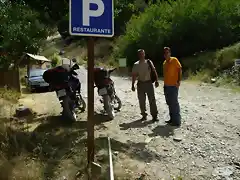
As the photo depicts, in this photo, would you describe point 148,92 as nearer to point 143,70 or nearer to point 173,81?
point 143,70

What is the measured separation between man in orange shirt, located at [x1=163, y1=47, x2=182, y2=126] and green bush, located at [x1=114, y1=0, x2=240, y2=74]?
17.5 m

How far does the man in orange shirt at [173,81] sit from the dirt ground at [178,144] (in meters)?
0.32

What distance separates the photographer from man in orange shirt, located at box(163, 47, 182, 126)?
8.08 metres

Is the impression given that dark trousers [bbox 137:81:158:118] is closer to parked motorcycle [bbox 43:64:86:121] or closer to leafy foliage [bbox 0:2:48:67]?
parked motorcycle [bbox 43:64:86:121]

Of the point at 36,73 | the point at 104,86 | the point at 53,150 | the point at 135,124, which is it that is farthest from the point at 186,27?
the point at 53,150

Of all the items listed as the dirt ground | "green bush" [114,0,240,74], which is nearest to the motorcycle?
the dirt ground

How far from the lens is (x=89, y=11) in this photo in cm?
461

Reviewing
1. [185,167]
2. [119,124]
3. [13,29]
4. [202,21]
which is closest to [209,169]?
[185,167]

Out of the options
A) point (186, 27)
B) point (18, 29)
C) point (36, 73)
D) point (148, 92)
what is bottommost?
point (36, 73)

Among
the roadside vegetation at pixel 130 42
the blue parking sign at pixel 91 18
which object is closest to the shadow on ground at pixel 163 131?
the roadside vegetation at pixel 130 42

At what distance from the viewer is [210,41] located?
83.3ft

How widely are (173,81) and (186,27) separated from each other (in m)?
18.5

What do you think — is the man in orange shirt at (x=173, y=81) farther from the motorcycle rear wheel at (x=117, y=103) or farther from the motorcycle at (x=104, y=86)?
the motorcycle rear wheel at (x=117, y=103)

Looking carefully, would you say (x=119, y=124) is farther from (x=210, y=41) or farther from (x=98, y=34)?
(x=210, y=41)
